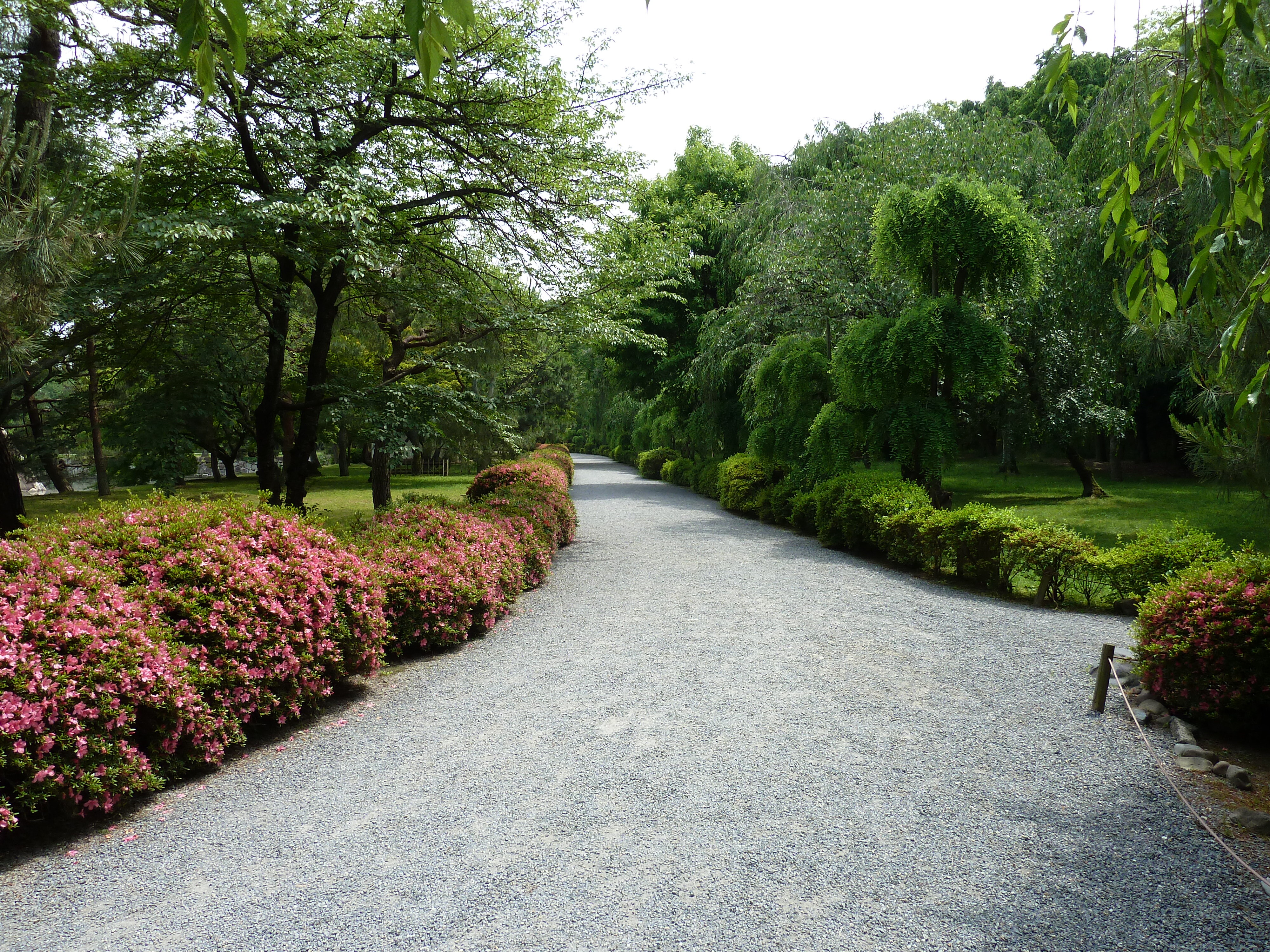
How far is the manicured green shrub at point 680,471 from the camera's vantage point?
23.6 meters

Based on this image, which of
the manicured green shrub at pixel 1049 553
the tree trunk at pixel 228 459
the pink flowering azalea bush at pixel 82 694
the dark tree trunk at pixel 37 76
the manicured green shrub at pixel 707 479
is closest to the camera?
the pink flowering azalea bush at pixel 82 694

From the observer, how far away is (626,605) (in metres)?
7.43

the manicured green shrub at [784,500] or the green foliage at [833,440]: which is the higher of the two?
the green foliage at [833,440]

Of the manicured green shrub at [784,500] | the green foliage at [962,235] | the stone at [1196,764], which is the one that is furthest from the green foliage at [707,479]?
the stone at [1196,764]

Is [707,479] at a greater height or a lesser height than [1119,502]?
greater

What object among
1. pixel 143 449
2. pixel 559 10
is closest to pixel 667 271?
pixel 559 10

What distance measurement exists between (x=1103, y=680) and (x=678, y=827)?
2955 mm

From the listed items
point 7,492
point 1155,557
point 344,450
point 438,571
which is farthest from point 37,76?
point 344,450

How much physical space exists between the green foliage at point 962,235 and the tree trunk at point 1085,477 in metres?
6.72

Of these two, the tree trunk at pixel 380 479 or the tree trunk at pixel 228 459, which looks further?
the tree trunk at pixel 228 459

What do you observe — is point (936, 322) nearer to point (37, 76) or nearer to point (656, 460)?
point (37, 76)

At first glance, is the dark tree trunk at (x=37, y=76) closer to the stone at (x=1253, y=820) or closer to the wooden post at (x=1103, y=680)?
the wooden post at (x=1103, y=680)

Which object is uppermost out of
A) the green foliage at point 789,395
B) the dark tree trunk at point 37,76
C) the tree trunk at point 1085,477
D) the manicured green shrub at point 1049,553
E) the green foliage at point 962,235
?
the dark tree trunk at point 37,76

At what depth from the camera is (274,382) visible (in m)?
10.3
